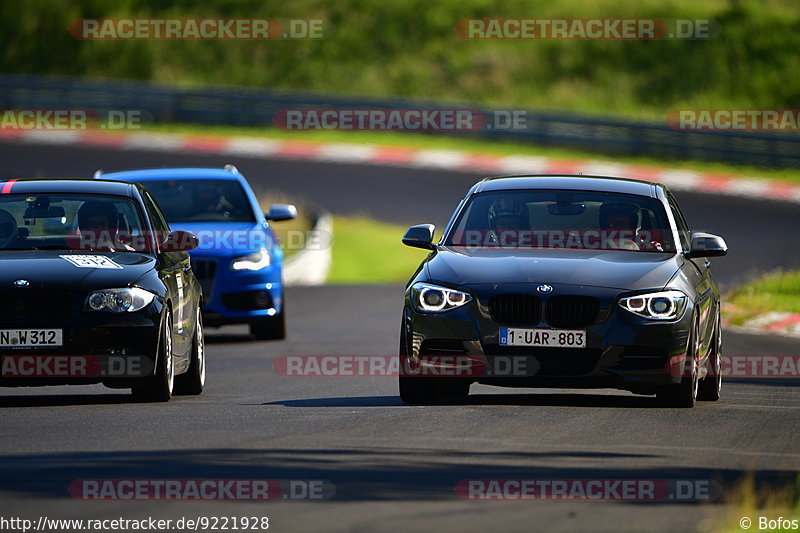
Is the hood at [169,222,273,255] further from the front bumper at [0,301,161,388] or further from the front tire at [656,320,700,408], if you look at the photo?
the front tire at [656,320,700,408]

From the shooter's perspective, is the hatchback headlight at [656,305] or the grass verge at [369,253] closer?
the hatchback headlight at [656,305]

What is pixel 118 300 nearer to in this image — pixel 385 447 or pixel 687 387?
pixel 385 447

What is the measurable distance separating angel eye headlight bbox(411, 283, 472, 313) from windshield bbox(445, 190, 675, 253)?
0.98 m

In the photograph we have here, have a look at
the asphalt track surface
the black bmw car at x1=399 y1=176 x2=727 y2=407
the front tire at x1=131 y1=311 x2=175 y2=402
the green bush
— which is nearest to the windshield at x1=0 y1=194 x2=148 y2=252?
the front tire at x1=131 y1=311 x2=175 y2=402

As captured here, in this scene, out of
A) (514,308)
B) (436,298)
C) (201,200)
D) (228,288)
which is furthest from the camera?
(201,200)

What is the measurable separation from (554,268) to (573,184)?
1438mm

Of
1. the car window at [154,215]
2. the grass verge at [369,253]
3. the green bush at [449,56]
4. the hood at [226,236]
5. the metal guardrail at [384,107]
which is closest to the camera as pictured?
the car window at [154,215]

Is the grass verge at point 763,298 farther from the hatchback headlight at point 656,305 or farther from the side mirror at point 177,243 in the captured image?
the side mirror at point 177,243

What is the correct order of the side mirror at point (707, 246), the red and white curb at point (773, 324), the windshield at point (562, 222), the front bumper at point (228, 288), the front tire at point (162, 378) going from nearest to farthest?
1. the front tire at point (162, 378)
2. the side mirror at point (707, 246)
3. the windshield at point (562, 222)
4. the front bumper at point (228, 288)
5. the red and white curb at point (773, 324)

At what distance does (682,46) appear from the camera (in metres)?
52.7

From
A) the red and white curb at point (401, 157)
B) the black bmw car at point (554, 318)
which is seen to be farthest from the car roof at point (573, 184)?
the red and white curb at point (401, 157)

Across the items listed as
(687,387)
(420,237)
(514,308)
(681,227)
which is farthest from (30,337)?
(681,227)

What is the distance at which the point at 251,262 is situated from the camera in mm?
17375

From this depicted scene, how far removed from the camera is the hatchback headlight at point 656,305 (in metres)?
10.7
